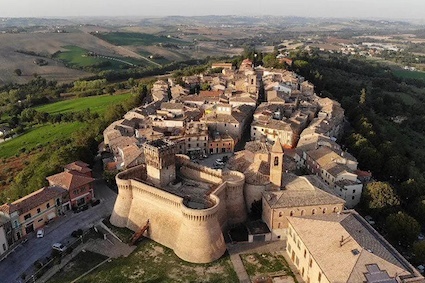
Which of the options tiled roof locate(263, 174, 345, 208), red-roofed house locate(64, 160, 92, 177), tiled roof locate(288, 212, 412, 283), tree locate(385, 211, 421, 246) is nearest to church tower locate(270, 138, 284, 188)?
tiled roof locate(263, 174, 345, 208)

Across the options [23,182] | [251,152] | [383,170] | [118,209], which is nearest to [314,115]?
[383,170]

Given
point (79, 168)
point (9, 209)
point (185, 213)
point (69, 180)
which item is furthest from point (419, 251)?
point (9, 209)

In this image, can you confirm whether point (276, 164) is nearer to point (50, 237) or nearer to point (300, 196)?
point (300, 196)

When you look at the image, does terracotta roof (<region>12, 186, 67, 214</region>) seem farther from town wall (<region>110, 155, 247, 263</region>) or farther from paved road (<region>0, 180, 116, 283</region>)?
town wall (<region>110, 155, 247, 263</region>)

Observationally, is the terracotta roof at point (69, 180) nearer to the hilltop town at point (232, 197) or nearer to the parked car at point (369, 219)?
the hilltop town at point (232, 197)

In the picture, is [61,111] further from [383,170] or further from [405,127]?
[405,127]

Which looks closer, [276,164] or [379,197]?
[276,164]
